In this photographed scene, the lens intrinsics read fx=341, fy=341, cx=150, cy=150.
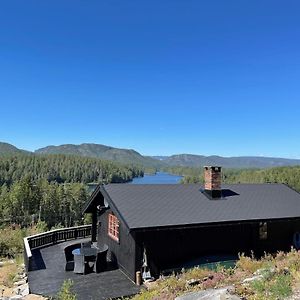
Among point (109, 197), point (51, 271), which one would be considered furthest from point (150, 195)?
point (51, 271)

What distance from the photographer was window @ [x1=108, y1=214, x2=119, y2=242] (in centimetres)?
1425

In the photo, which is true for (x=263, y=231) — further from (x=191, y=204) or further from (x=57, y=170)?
(x=57, y=170)

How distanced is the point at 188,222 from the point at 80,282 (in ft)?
14.5

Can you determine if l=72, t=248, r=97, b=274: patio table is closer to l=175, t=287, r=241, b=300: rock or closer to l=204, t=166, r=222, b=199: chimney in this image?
l=204, t=166, r=222, b=199: chimney

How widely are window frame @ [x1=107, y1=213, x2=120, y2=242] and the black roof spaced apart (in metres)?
1.06

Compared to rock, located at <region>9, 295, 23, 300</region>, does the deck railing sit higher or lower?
higher

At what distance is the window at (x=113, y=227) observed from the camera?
1425 centimetres

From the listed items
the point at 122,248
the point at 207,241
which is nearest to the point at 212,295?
the point at 207,241

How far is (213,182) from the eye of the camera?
608 inches

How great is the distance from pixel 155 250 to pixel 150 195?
Result: 2.92 m

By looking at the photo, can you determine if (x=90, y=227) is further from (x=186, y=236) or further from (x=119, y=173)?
(x=119, y=173)

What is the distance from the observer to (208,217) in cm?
1341

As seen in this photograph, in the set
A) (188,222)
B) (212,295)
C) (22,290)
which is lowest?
(22,290)

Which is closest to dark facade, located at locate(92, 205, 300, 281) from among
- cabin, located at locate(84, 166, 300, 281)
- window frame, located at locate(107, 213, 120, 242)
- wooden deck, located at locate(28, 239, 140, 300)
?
cabin, located at locate(84, 166, 300, 281)
